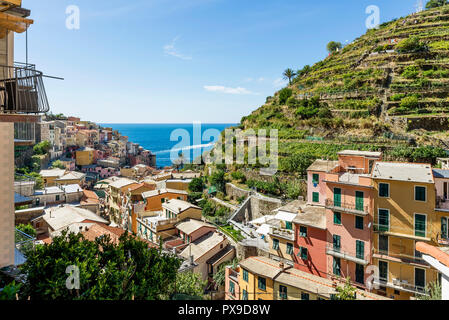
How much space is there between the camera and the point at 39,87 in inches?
200

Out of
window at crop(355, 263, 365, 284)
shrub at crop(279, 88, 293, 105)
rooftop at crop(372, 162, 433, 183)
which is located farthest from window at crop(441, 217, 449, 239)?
shrub at crop(279, 88, 293, 105)

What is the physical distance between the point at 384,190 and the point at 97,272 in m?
12.8

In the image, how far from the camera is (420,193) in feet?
40.2

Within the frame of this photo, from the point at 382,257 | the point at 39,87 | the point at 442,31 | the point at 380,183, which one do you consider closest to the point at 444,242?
the point at 382,257

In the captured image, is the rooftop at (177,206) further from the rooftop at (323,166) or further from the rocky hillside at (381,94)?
the rocky hillside at (381,94)

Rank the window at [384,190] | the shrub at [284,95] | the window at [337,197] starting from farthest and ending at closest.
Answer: the shrub at [284,95], the window at [337,197], the window at [384,190]

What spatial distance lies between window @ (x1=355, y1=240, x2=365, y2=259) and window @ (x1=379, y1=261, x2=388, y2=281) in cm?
86

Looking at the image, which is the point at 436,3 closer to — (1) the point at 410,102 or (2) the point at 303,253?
(1) the point at 410,102

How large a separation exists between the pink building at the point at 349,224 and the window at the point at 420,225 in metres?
1.83

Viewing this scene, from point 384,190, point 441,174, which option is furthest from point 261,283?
point 441,174

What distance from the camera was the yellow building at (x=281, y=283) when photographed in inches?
432

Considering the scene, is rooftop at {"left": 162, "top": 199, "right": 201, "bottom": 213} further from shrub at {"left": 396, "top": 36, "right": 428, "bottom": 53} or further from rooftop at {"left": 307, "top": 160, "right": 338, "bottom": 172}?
shrub at {"left": 396, "top": 36, "right": 428, "bottom": 53}

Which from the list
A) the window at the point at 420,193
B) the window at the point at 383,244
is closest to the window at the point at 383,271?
the window at the point at 383,244

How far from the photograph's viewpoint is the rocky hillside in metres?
26.4
